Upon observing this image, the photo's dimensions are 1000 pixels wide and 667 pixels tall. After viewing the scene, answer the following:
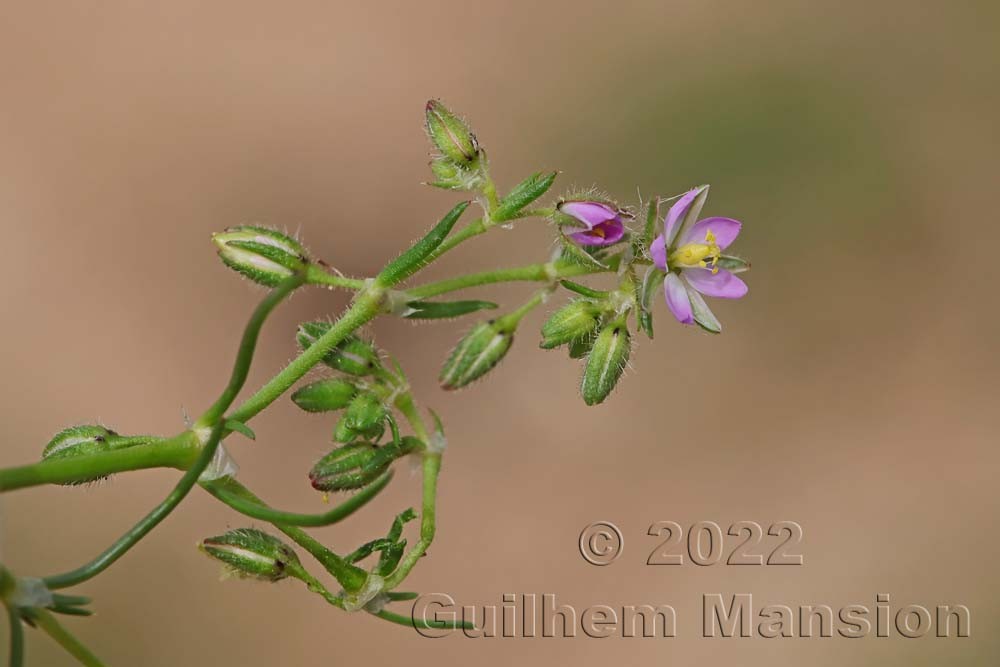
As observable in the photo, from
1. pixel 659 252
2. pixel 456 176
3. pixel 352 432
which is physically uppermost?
pixel 456 176

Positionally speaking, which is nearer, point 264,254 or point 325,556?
point 325,556

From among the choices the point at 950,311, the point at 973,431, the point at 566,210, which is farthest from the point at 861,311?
the point at 566,210

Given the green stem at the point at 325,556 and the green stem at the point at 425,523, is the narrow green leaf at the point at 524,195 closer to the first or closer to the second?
the green stem at the point at 425,523

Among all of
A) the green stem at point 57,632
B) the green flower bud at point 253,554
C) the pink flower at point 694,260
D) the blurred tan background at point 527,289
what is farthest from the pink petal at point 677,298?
the blurred tan background at point 527,289

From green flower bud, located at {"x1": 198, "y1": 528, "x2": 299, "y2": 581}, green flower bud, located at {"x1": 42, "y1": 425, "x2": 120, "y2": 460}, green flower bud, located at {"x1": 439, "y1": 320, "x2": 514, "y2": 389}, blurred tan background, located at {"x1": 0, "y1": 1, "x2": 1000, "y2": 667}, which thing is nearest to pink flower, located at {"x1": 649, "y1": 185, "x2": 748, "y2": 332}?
green flower bud, located at {"x1": 439, "y1": 320, "x2": 514, "y2": 389}

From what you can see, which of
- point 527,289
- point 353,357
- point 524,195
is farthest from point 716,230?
point 527,289

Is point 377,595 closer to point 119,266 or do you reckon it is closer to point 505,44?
point 119,266

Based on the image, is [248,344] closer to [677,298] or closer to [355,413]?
[355,413]
